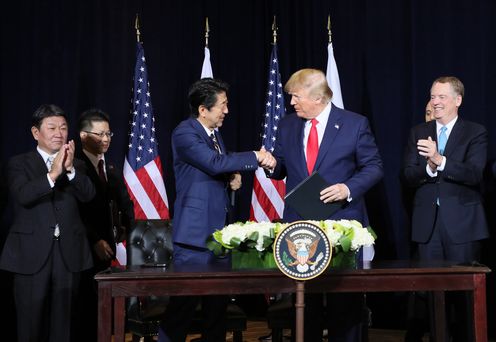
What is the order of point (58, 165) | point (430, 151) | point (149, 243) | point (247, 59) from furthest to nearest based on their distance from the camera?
point (247, 59)
point (149, 243)
point (430, 151)
point (58, 165)

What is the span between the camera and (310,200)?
3271 mm

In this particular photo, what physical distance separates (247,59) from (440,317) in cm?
392

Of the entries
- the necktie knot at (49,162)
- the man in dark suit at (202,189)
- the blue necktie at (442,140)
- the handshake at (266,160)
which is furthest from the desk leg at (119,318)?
the blue necktie at (442,140)

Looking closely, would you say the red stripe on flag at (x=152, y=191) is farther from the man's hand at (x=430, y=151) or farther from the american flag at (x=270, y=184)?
the man's hand at (x=430, y=151)

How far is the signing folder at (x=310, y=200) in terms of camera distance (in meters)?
3.22

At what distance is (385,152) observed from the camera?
20.6ft

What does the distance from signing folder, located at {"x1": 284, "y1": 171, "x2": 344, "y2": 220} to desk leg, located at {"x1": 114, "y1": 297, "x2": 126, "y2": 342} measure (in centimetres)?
81

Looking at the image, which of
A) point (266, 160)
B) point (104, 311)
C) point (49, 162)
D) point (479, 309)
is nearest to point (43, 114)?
point (49, 162)

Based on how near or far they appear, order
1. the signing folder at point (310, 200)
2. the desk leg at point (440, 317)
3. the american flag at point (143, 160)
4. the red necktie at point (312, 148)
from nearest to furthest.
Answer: the signing folder at point (310, 200) < the desk leg at point (440, 317) < the red necktie at point (312, 148) < the american flag at point (143, 160)

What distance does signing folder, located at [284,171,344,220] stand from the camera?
127 inches

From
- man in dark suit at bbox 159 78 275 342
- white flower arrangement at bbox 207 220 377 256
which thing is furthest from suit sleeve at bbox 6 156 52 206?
white flower arrangement at bbox 207 220 377 256

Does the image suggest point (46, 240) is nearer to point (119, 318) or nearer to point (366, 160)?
point (119, 318)

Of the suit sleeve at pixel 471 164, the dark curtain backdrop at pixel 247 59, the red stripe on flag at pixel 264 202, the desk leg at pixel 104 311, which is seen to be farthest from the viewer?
the red stripe on flag at pixel 264 202

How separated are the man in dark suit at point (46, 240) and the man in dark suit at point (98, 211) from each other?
398 mm
